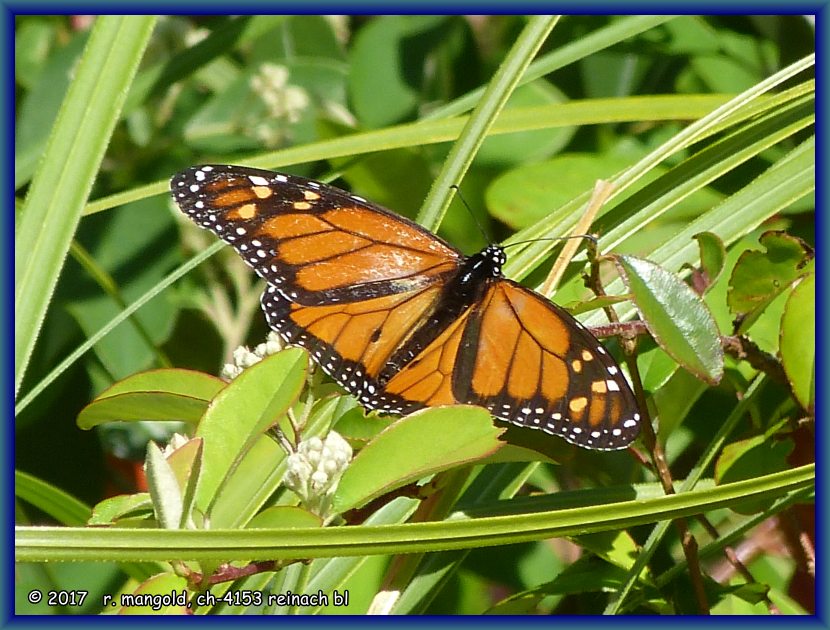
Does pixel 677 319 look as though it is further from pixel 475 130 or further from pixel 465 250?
pixel 465 250

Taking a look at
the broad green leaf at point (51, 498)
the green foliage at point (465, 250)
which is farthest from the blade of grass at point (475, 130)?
the broad green leaf at point (51, 498)

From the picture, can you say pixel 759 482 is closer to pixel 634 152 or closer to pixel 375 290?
pixel 375 290

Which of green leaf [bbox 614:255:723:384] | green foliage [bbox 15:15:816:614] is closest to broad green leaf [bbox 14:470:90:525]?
green foliage [bbox 15:15:816:614]

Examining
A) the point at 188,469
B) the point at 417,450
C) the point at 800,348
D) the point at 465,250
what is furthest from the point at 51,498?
the point at 800,348

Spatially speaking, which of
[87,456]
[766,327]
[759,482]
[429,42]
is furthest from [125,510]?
[429,42]

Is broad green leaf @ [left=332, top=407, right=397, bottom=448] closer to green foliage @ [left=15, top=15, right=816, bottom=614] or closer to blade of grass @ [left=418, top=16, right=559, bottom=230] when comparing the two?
green foliage @ [left=15, top=15, right=816, bottom=614]

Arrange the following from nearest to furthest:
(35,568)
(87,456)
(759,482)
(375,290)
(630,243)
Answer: (759,482)
(375,290)
(630,243)
(35,568)
(87,456)

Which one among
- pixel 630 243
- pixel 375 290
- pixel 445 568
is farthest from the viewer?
pixel 630 243
